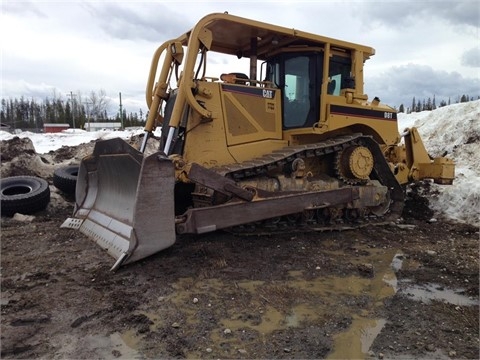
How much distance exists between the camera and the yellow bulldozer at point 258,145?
584cm

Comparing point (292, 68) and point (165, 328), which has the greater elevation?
point (292, 68)

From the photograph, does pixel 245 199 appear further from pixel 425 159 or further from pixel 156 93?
pixel 425 159

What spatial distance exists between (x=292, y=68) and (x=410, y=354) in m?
5.01

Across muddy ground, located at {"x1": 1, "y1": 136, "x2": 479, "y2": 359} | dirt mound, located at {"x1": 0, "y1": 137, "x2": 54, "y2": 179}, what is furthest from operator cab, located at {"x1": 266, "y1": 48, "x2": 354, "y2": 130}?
dirt mound, located at {"x1": 0, "y1": 137, "x2": 54, "y2": 179}

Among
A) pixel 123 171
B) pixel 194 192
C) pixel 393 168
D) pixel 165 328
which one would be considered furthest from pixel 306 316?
pixel 393 168

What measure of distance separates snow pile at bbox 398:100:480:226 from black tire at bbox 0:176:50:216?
7.88m

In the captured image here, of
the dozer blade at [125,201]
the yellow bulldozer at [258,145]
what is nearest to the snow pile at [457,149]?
the yellow bulldozer at [258,145]

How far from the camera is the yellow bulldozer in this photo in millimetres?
5840

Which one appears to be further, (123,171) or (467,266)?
(123,171)

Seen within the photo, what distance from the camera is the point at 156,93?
22.8 feet

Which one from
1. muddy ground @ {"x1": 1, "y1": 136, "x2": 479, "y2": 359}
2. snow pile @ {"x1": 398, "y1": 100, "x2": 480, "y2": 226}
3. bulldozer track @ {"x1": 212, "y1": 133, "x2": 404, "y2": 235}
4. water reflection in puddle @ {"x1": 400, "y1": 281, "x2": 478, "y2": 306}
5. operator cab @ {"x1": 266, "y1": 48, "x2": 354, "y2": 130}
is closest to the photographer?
muddy ground @ {"x1": 1, "y1": 136, "x2": 479, "y2": 359}

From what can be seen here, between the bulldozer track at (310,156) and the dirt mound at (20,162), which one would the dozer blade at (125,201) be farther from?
the dirt mound at (20,162)

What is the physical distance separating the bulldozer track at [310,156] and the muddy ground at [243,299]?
0.22 meters

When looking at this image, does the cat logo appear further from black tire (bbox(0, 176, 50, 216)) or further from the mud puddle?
black tire (bbox(0, 176, 50, 216))
